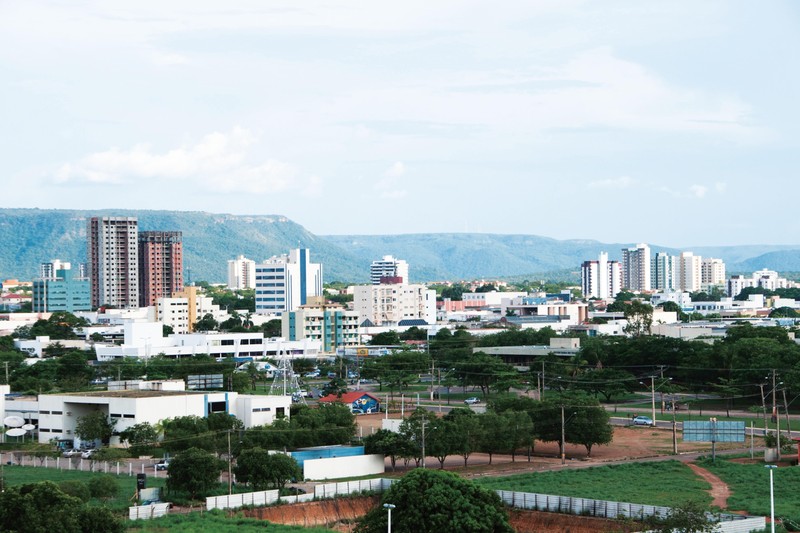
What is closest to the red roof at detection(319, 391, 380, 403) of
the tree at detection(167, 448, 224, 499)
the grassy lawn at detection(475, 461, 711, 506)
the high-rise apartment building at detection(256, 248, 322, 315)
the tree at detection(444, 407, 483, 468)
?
the tree at detection(444, 407, 483, 468)

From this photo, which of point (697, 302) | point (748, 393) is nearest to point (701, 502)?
point (748, 393)

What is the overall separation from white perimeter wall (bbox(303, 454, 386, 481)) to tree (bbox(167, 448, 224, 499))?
423 centimetres

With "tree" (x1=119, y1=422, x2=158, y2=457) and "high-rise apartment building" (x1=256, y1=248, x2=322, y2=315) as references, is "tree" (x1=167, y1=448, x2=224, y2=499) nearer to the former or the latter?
"tree" (x1=119, y1=422, x2=158, y2=457)

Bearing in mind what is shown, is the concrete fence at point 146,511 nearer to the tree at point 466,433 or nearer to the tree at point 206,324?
the tree at point 466,433

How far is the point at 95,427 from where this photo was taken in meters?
45.9

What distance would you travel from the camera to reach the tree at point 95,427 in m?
45.9

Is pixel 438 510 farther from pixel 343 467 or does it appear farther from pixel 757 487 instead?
pixel 343 467

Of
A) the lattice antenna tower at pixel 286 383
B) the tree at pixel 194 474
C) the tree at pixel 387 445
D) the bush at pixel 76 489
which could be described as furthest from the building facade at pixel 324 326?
the bush at pixel 76 489

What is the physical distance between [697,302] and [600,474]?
12058 cm

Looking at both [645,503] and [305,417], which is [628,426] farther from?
[645,503]

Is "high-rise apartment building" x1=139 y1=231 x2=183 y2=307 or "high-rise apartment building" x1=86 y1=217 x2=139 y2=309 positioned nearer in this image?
"high-rise apartment building" x1=86 y1=217 x2=139 y2=309

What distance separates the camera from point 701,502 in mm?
32406

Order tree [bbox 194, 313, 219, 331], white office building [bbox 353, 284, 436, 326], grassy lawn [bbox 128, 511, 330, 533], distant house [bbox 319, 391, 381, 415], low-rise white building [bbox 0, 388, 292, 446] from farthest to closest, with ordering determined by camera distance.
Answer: white office building [bbox 353, 284, 436, 326] < tree [bbox 194, 313, 219, 331] < distant house [bbox 319, 391, 381, 415] < low-rise white building [bbox 0, 388, 292, 446] < grassy lawn [bbox 128, 511, 330, 533]

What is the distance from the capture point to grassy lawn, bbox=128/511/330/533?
98.4 feet
